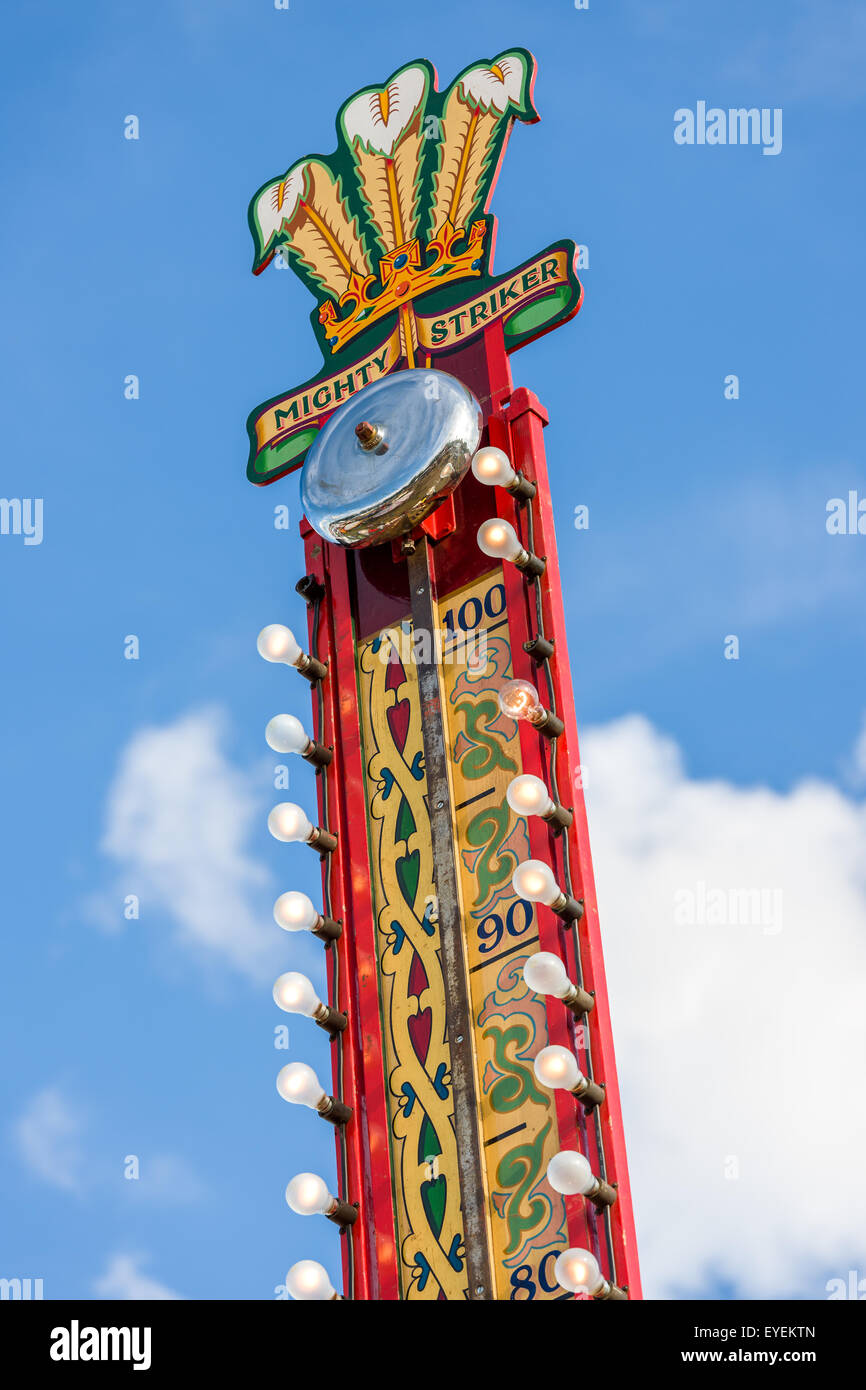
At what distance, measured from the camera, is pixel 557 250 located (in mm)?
15344

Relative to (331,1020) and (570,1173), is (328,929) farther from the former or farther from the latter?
(570,1173)

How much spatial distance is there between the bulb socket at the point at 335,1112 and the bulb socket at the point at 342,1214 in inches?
19.6

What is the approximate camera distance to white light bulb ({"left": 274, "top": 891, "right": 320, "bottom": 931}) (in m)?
13.8

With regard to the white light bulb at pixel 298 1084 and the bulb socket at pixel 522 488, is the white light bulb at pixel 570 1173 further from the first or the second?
the bulb socket at pixel 522 488

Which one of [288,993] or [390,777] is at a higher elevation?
[390,777]

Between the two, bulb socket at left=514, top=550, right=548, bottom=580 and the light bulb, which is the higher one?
the light bulb

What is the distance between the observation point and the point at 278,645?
1485 centimetres

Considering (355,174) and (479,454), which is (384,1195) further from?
(355,174)

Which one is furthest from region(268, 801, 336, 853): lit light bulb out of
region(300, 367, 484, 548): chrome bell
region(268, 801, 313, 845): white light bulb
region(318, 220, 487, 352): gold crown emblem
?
region(318, 220, 487, 352): gold crown emblem

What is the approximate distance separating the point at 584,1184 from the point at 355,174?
812 cm

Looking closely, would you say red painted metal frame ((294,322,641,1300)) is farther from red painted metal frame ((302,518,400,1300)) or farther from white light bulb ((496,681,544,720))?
white light bulb ((496,681,544,720))

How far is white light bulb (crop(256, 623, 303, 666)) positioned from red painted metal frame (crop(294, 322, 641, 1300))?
358 mm

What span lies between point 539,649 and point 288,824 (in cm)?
182
